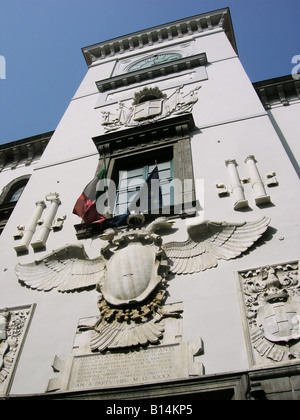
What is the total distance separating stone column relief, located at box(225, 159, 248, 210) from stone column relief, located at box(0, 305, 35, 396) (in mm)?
4010

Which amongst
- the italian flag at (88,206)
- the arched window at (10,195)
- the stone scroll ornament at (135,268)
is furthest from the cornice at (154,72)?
the stone scroll ornament at (135,268)

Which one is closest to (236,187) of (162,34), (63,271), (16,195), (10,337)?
(63,271)

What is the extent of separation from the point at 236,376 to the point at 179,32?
18077 millimetres

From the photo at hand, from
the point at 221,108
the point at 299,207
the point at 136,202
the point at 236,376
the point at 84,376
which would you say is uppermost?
the point at 221,108

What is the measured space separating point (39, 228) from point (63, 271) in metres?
1.78

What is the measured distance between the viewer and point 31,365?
20.0 feet

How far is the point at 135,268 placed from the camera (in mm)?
6754

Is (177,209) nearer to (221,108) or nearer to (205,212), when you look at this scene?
(205,212)

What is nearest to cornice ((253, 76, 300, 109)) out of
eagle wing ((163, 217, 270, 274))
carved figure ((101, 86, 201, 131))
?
carved figure ((101, 86, 201, 131))

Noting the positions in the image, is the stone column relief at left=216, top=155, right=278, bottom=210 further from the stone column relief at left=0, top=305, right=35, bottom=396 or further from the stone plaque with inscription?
the stone column relief at left=0, top=305, right=35, bottom=396

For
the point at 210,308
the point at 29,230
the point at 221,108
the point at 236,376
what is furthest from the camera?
the point at 221,108

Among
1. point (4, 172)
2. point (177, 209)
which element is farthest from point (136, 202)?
point (4, 172)

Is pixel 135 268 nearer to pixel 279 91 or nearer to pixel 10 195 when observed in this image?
pixel 10 195

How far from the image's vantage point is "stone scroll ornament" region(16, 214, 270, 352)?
611 centimetres
